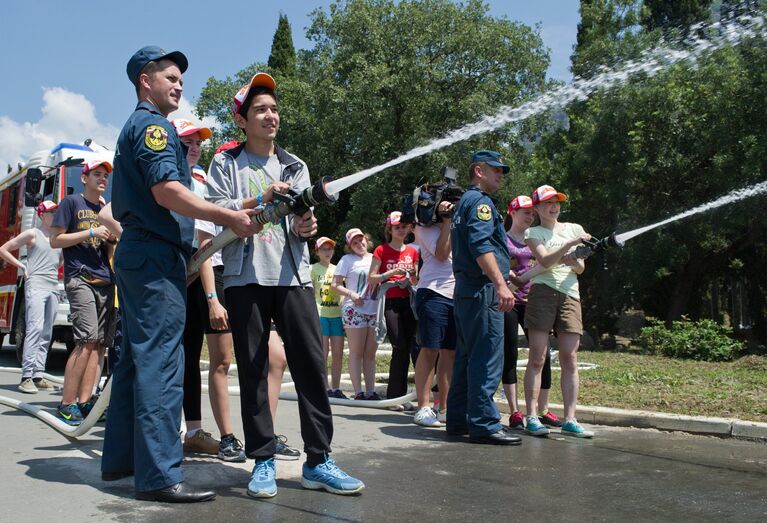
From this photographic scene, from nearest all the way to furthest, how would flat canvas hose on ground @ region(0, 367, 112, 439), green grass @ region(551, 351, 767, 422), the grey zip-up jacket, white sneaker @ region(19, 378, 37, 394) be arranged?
the grey zip-up jacket < flat canvas hose on ground @ region(0, 367, 112, 439) < green grass @ region(551, 351, 767, 422) < white sneaker @ region(19, 378, 37, 394)

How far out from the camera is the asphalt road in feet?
13.4

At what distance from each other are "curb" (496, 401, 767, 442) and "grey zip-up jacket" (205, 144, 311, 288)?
409 centimetres

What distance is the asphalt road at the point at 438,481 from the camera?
4094mm

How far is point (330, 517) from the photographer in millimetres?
3984

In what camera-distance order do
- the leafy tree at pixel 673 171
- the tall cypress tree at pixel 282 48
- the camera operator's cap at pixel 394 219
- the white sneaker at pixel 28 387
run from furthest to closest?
the tall cypress tree at pixel 282 48, the leafy tree at pixel 673 171, the camera operator's cap at pixel 394 219, the white sneaker at pixel 28 387

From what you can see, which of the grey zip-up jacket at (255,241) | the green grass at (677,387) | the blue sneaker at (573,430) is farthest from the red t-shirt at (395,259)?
the grey zip-up jacket at (255,241)

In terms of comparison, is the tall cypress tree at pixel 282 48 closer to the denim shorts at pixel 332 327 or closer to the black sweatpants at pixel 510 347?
the denim shorts at pixel 332 327

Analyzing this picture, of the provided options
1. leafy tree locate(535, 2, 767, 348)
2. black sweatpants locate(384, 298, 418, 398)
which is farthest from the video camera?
leafy tree locate(535, 2, 767, 348)

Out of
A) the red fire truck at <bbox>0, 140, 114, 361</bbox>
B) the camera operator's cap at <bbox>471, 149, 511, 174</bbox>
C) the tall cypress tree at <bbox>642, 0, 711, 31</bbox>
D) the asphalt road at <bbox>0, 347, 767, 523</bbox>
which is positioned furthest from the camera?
the tall cypress tree at <bbox>642, 0, 711, 31</bbox>

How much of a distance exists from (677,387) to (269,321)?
21.2 feet

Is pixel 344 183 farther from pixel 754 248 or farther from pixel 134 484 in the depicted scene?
pixel 754 248

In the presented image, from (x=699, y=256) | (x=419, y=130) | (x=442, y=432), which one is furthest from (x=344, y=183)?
(x=419, y=130)

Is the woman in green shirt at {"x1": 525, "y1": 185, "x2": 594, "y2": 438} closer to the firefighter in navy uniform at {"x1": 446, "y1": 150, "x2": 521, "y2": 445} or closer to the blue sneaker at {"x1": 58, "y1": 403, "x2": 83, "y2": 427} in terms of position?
the firefighter in navy uniform at {"x1": 446, "y1": 150, "x2": 521, "y2": 445}

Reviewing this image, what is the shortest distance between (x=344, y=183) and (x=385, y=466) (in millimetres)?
2112
